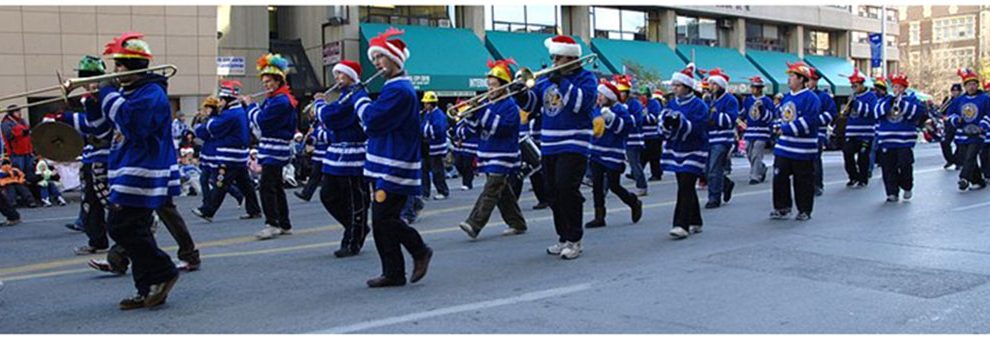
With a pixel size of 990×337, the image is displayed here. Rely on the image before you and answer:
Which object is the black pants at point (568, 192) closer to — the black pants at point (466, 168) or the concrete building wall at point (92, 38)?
the black pants at point (466, 168)

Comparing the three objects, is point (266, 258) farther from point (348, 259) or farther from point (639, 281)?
point (639, 281)

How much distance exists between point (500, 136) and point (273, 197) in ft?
7.99

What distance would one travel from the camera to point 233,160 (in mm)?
10781

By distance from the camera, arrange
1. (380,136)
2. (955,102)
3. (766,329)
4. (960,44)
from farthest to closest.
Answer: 1. (960,44)
2. (955,102)
3. (380,136)
4. (766,329)

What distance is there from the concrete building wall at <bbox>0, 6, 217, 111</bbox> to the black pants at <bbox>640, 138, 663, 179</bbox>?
11807mm

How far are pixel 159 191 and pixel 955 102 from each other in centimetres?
1249

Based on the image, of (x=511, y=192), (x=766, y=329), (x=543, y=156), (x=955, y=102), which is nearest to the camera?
(x=766, y=329)

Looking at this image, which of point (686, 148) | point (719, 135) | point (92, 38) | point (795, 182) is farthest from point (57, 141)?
point (92, 38)

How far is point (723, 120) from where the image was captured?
12.4m

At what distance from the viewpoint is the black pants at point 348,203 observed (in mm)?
8414

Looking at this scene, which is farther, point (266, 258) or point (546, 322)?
point (266, 258)

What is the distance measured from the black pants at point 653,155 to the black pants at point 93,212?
11.1 meters

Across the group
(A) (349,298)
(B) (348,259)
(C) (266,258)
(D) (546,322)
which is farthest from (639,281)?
(C) (266,258)

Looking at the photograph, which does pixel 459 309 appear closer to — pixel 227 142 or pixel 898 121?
pixel 227 142
